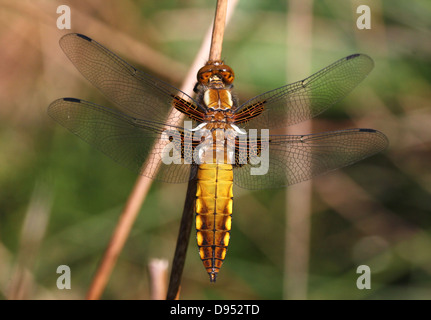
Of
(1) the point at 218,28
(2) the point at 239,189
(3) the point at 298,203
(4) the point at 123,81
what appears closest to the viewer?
(1) the point at 218,28

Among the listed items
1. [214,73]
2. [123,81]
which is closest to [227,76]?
[214,73]

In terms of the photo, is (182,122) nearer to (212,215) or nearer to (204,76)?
(204,76)

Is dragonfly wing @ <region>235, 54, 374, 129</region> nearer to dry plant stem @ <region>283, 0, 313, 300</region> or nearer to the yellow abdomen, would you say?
the yellow abdomen

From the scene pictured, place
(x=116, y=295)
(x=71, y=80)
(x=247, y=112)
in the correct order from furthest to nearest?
(x=71, y=80), (x=116, y=295), (x=247, y=112)

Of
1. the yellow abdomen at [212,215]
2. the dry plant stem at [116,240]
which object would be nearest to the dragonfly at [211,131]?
the yellow abdomen at [212,215]

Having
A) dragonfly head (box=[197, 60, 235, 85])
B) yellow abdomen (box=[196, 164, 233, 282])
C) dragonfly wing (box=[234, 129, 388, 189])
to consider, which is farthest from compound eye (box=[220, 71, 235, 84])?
yellow abdomen (box=[196, 164, 233, 282])

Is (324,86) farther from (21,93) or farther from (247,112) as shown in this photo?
(21,93)

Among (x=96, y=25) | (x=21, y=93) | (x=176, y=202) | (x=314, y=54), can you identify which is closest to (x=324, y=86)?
(x=314, y=54)
